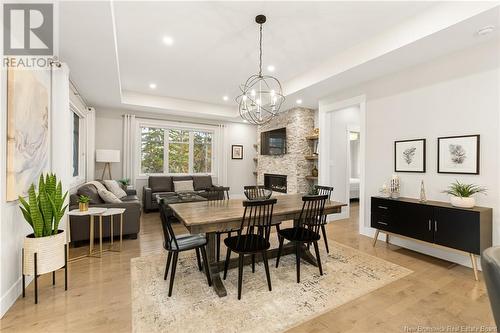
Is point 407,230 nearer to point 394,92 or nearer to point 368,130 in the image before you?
point 368,130

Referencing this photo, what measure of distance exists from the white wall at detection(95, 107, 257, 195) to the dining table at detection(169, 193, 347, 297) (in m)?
4.54

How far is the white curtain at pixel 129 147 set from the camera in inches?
245

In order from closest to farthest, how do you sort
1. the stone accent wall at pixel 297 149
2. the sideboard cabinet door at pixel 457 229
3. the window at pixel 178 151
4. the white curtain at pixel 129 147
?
the sideboard cabinet door at pixel 457 229
the stone accent wall at pixel 297 149
the white curtain at pixel 129 147
the window at pixel 178 151

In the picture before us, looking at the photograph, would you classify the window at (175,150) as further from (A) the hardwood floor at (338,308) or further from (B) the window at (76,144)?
(A) the hardwood floor at (338,308)

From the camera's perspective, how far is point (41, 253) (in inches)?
83.8

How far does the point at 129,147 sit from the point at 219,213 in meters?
4.92

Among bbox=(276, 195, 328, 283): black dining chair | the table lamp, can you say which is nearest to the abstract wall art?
bbox=(276, 195, 328, 283): black dining chair

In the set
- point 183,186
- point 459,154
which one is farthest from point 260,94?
point 183,186

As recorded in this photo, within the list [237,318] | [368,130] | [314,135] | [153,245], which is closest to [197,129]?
[314,135]

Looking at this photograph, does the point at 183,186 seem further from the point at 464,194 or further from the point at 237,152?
the point at 464,194

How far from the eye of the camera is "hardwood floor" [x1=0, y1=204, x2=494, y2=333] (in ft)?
6.05

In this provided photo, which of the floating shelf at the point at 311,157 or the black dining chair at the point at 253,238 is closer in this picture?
the black dining chair at the point at 253,238

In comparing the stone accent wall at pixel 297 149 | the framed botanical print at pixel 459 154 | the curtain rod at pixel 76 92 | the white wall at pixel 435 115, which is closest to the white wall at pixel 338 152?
the stone accent wall at pixel 297 149

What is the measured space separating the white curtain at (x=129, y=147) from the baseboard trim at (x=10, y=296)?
4.23 m
